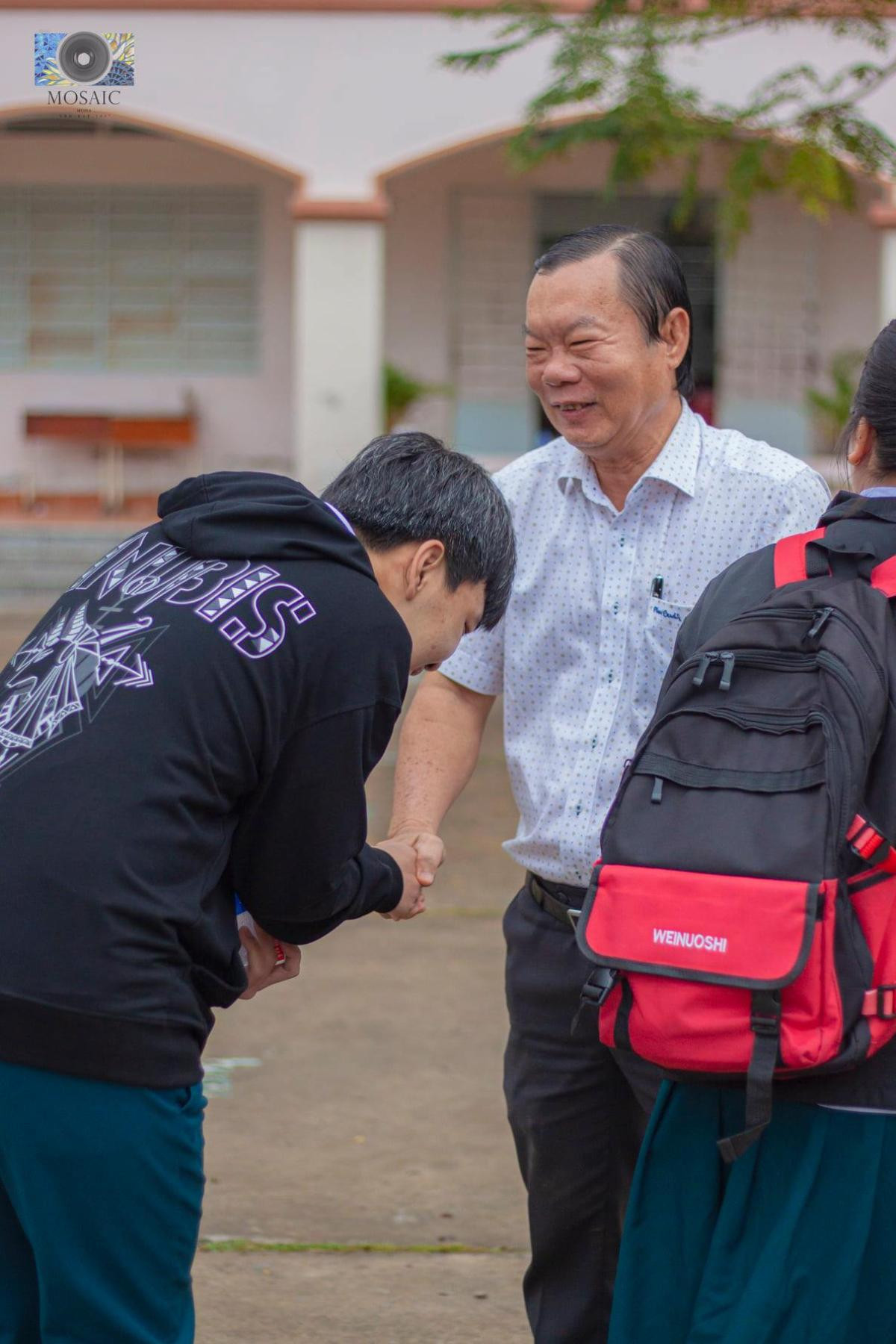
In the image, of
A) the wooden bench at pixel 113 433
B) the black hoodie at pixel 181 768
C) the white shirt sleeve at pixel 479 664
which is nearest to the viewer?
the black hoodie at pixel 181 768

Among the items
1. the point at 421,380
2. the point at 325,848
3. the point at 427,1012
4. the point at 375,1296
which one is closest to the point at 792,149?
the point at 427,1012

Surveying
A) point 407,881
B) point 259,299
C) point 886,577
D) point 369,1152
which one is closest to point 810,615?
point 886,577

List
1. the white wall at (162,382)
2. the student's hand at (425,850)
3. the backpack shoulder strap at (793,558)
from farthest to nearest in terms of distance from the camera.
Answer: the white wall at (162,382)
the student's hand at (425,850)
the backpack shoulder strap at (793,558)

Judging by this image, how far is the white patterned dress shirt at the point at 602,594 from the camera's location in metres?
2.62

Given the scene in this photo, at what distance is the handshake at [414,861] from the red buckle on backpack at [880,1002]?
73cm

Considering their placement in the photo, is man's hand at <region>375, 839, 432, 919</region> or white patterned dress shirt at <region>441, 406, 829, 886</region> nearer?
man's hand at <region>375, 839, 432, 919</region>

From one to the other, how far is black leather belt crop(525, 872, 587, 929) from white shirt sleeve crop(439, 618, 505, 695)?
335mm

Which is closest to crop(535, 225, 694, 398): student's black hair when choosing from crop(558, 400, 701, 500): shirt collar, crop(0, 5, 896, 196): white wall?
crop(558, 400, 701, 500): shirt collar

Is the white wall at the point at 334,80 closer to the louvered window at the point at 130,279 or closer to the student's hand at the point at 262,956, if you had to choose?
the louvered window at the point at 130,279

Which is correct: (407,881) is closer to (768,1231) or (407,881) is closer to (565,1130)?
(565,1130)

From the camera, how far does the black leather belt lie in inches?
105

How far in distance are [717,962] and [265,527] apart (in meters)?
0.70

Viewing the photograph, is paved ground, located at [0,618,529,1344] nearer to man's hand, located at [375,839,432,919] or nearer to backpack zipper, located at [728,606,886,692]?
man's hand, located at [375,839,432,919]

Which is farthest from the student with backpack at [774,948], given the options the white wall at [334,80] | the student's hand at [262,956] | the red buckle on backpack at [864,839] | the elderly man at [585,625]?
the white wall at [334,80]
